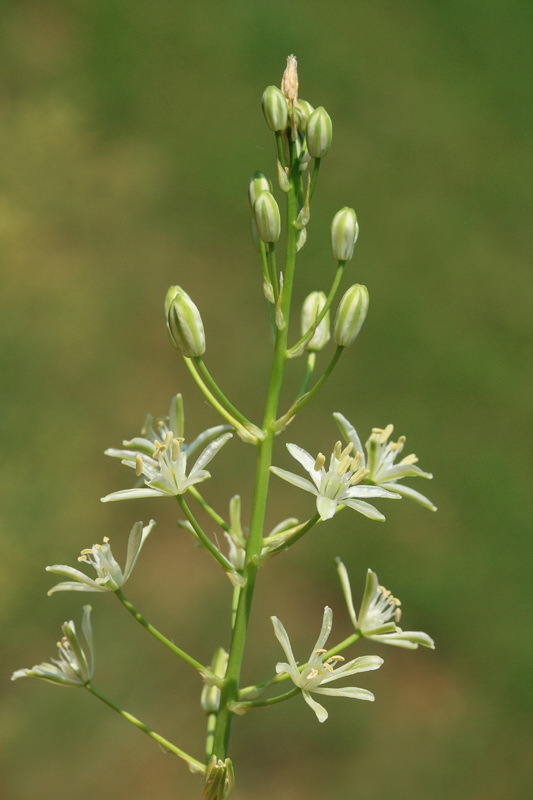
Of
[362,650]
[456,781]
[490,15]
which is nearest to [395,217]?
[490,15]

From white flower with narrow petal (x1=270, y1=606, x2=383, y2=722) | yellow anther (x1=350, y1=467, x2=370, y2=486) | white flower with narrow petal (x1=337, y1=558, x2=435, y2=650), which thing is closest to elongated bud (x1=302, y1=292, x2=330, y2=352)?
yellow anther (x1=350, y1=467, x2=370, y2=486)

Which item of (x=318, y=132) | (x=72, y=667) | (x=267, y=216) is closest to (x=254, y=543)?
(x=72, y=667)

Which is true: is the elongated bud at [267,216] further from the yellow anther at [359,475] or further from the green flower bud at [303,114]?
the yellow anther at [359,475]

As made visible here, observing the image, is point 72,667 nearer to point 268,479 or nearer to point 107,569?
point 107,569

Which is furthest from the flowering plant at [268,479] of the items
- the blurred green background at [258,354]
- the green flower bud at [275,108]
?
the blurred green background at [258,354]

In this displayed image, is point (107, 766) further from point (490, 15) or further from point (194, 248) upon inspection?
point (490, 15)

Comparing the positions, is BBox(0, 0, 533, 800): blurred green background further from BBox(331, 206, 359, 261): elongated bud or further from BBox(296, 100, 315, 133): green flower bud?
BBox(296, 100, 315, 133): green flower bud
